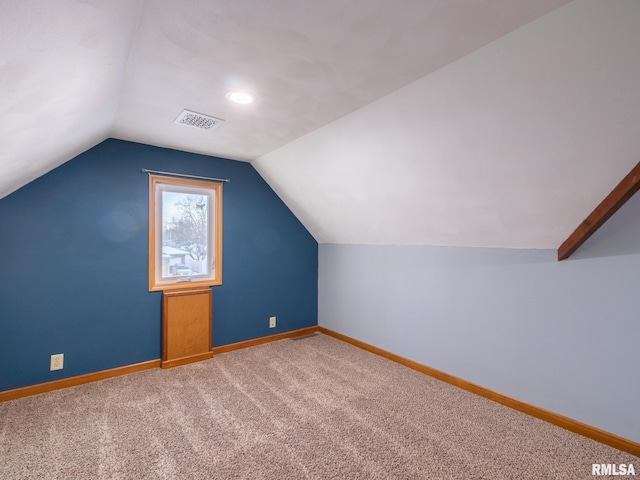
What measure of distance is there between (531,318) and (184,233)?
3.34m

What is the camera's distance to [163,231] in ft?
11.0

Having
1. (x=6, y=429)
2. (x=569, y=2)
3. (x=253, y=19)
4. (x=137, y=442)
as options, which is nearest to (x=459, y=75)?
(x=569, y=2)

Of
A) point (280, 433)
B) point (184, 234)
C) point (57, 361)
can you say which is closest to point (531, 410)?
point (280, 433)

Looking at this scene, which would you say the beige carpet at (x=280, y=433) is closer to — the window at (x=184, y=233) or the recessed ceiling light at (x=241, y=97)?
the window at (x=184, y=233)

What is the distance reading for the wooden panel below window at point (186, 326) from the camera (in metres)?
3.24

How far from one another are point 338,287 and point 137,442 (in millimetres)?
2674

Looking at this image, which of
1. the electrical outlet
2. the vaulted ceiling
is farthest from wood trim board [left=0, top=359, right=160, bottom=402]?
the vaulted ceiling

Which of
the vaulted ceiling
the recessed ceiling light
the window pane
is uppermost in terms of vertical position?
the recessed ceiling light

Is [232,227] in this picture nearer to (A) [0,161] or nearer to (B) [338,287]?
(B) [338,287]

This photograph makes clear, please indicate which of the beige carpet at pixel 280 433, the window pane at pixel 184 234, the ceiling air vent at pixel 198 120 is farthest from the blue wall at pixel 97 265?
the ceiling air vent at pixel 198 120

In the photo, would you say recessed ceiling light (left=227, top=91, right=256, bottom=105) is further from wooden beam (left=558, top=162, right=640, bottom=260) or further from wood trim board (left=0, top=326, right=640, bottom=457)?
wood trim board (left=0, top=326, right=640, bottom=457)

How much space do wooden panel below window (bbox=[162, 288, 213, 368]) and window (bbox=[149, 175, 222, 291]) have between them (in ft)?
0.50

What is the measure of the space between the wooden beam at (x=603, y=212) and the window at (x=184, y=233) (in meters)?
3.19

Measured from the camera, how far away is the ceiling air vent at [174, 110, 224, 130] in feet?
8.06
